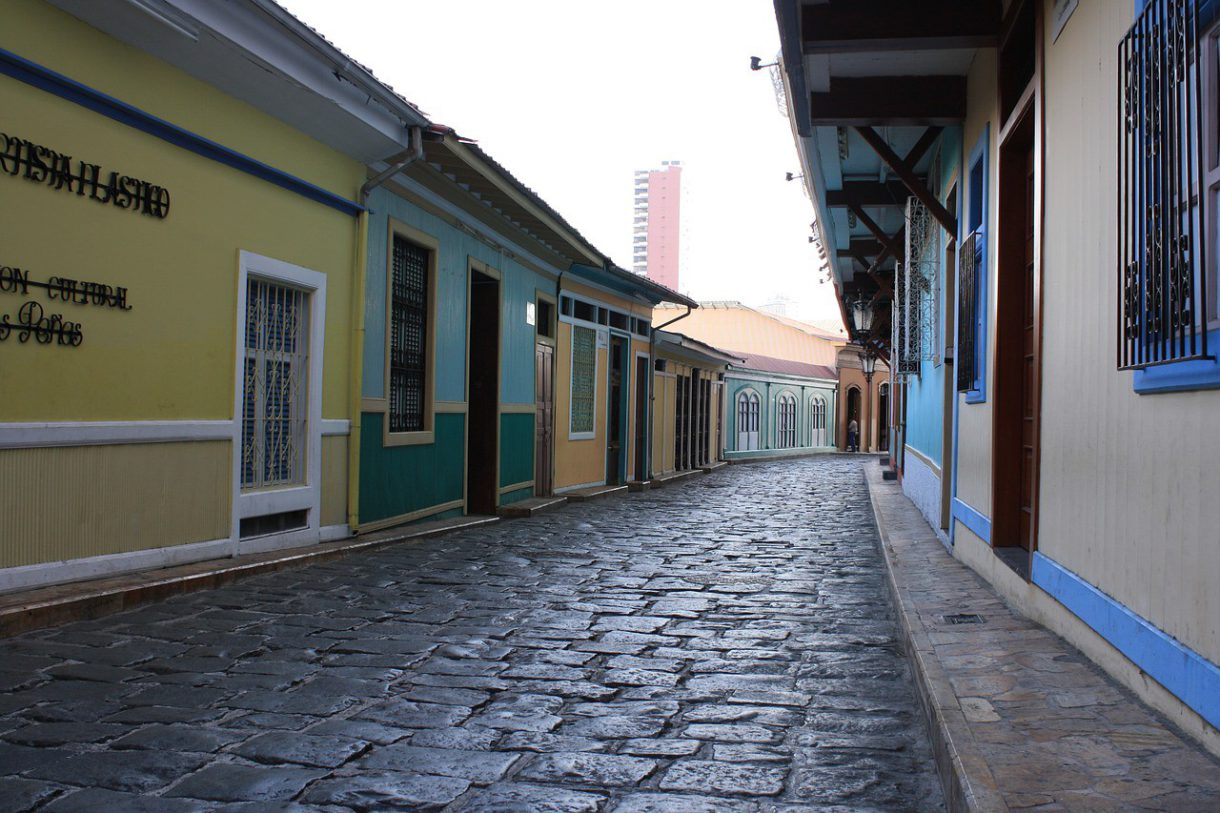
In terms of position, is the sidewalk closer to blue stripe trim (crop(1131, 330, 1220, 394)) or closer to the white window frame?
blue stripe trim (crop(1131, 330, 1220, 394))

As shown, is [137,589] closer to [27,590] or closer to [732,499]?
[27,590]

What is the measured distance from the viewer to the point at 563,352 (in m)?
16.0

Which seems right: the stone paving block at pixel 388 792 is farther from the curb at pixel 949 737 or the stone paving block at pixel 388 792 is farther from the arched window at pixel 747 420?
the arched window at pixel 747 420

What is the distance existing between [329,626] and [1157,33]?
4.83 m

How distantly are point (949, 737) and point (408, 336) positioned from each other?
7942 millimetres

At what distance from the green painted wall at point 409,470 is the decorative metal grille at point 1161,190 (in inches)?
273

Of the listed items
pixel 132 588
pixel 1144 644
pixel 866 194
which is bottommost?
pixel 132 588

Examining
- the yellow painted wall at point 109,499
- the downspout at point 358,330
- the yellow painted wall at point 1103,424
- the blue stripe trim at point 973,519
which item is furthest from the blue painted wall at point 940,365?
the yellow painted wall at point 109,499

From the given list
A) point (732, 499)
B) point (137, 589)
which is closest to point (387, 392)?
point (137, 589)

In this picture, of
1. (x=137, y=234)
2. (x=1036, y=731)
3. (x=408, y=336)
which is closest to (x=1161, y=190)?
(x=1036, y=731)

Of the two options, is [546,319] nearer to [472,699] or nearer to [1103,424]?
[472,699]

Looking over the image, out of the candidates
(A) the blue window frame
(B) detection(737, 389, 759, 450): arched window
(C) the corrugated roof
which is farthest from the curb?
(B) detection(737, 389, 759, 450): arched window

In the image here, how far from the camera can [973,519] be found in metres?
7.75

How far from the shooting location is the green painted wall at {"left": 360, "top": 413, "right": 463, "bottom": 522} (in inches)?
376
